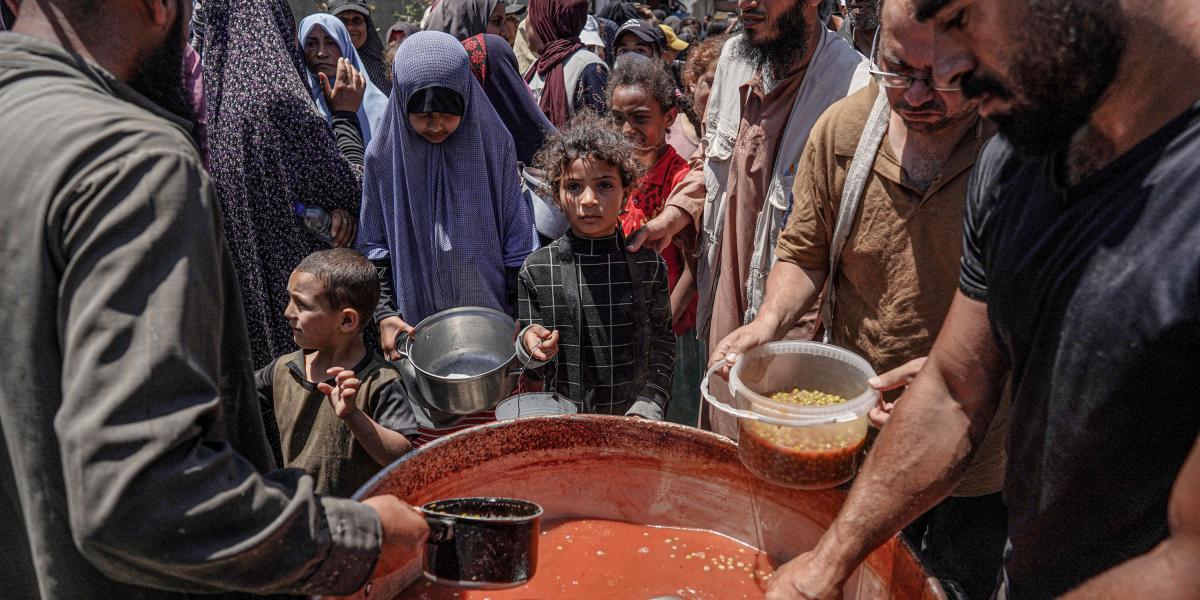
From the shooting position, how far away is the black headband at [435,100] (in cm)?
317

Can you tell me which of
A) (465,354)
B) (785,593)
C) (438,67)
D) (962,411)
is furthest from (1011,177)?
(438,67)

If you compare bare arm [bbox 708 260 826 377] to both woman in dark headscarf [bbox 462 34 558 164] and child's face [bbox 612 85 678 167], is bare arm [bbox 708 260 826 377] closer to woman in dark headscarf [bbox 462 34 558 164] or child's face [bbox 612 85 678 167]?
child's face [bbox 612 85 678 167]

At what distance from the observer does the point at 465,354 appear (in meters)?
2.81

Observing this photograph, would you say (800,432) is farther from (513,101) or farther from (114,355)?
(513,101)

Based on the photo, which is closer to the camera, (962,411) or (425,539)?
(425,539)

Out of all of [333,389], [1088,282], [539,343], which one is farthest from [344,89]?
[1088,282]

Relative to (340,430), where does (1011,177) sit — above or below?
above

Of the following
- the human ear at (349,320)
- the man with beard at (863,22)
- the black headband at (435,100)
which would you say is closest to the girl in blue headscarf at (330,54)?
the black headband at (435,100)

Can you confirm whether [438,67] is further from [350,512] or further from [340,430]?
[350,512]

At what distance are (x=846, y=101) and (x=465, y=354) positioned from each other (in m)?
1.48

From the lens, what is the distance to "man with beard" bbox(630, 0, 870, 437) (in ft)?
9.53

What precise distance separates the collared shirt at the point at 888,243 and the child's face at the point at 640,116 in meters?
1.71

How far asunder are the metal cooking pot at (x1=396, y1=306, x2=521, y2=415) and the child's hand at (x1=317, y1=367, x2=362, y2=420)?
284mm

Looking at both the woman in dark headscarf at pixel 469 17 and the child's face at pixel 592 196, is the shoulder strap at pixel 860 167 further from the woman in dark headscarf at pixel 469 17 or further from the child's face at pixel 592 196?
the woman in dark headscarf at pixel 469 17
